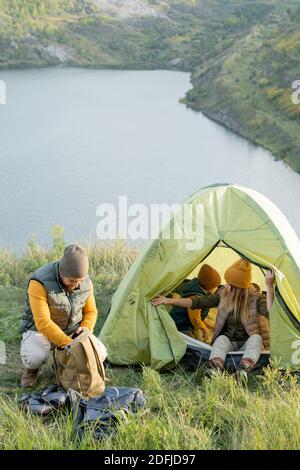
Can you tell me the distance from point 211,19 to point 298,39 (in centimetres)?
2933

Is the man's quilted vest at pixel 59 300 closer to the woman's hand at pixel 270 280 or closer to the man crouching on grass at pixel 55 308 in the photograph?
the man crouching on grass at pixel 55 308

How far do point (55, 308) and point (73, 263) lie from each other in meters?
0.36

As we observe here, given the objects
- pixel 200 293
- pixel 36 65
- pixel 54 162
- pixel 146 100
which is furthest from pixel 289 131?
pixel 36 65

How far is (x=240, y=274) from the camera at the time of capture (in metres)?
5.14

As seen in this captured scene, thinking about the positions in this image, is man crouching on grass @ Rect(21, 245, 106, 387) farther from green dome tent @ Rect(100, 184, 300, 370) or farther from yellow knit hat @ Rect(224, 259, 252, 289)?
yellow knit hat @ Rect(224, 259, 252, 289)

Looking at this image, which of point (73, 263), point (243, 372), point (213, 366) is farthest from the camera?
point (213, 366)

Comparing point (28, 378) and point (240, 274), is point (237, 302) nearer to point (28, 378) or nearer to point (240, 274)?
point (240, 274)

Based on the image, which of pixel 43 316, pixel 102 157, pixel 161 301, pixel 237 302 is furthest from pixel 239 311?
pixel 102 157

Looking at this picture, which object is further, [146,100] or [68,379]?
[146,100]

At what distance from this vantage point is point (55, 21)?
55.3 m

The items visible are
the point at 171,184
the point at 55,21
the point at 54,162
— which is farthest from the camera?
the point at 55,21

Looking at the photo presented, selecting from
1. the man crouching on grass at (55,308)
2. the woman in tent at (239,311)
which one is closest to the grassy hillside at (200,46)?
the woman in tent at (239,311)

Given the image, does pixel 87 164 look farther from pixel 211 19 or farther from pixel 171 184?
pixel 211 19

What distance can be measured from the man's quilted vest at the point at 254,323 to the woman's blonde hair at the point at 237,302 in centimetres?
3
